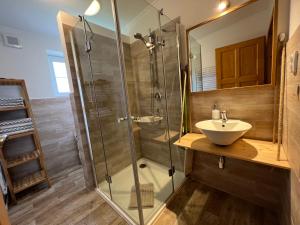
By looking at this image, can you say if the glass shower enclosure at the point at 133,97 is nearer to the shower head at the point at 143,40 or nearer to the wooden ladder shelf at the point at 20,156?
the shower head at the point at 143,40

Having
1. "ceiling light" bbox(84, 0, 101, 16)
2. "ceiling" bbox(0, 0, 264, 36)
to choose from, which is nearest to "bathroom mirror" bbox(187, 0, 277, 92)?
"ceiling" bbox(0, 0, 264, 36)

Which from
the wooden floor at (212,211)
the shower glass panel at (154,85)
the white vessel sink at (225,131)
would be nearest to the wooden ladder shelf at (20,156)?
the shower glass panel at (154,85)

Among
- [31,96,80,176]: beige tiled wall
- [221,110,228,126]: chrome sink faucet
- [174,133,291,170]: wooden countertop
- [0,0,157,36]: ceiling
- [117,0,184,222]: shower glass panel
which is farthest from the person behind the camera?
[31,96,80,176]: beige tiled wall

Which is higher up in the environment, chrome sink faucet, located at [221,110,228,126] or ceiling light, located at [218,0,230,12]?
ceiling light, located at [218,0,230,12]

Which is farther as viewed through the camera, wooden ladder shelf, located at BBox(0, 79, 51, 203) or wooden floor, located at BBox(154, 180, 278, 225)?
wooden ladder shelf, located at BBox(0, 79, 51, 203)

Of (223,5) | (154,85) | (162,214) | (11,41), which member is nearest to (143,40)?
(154,85)

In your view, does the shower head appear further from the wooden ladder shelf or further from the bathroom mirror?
the wooden ladder shelf

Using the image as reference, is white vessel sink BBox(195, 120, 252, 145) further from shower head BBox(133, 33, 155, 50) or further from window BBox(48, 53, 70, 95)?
window BBox(48, 53, 70, 95)

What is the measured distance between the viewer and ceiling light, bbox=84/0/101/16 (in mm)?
1624

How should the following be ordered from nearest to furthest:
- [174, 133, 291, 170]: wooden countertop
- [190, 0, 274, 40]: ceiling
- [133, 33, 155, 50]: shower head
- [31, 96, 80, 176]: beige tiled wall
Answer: [174, 133, 291, 170]: wooden countertop → [190, 0, 274, 40]: ceiling → [133, 33, 155, 50]: shower head → [31, 96, 80, 176]: beige tiled wall

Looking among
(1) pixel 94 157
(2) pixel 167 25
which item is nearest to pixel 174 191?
(1) pixel 94 157

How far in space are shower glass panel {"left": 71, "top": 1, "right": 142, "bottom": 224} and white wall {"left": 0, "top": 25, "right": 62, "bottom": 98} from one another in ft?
3.42

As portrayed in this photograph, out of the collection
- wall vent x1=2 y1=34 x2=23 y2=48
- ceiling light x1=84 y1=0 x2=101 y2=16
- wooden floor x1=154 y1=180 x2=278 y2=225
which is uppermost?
ceiling light x1=84 y1=0 x2=101 y2=16

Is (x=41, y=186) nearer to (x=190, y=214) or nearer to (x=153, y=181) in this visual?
(x=153, y=181)
